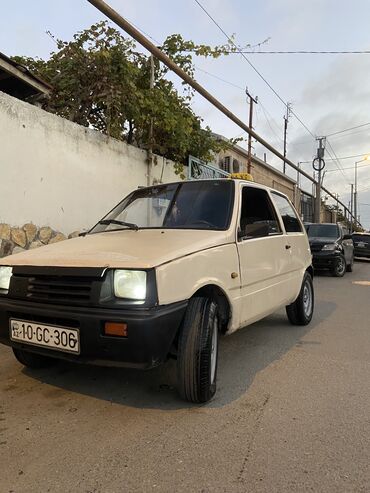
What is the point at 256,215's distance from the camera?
4.81m

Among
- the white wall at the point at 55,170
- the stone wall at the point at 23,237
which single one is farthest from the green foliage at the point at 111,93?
the stone wall at the point at 23,237

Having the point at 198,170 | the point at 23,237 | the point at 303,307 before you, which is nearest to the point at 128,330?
the point at 303,307

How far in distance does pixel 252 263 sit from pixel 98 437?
2.10 meters

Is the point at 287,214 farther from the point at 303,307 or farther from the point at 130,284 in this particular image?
the point at 130,284

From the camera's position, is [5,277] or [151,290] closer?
[151,290]

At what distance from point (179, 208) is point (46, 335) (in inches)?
70.0

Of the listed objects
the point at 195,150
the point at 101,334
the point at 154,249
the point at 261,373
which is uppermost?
the point at 195,150

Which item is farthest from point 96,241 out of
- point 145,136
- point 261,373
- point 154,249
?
point 145,136

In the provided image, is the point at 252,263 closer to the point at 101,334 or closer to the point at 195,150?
the point at 101,334

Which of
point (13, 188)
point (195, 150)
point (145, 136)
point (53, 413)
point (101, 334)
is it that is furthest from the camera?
point (195, 150)

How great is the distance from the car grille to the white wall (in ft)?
14.0

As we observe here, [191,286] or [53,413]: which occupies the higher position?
[191,286]

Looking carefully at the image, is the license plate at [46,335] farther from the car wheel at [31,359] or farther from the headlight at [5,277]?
the car wheel at [31,359]

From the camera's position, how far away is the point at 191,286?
3299 mm
